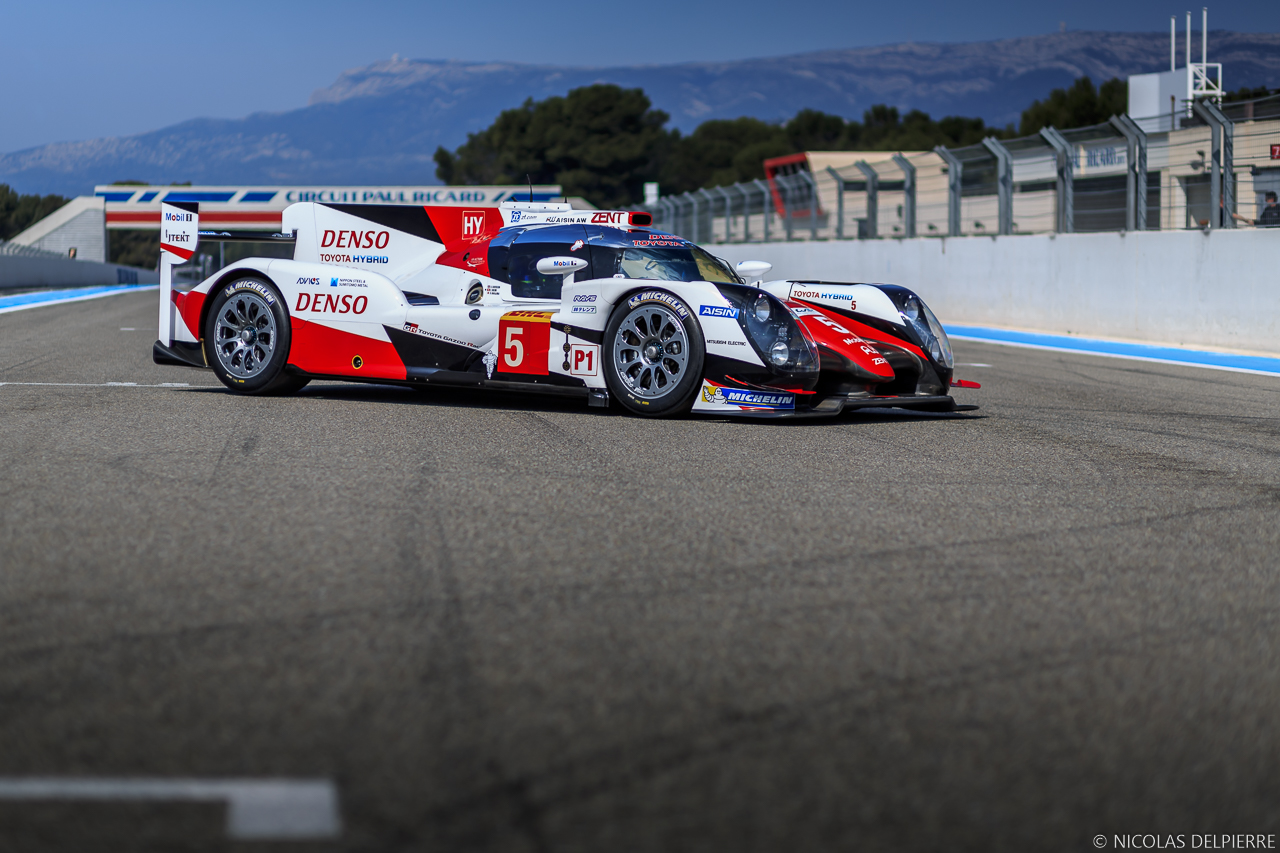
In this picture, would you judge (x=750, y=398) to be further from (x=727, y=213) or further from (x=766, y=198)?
(x=727, y=213)

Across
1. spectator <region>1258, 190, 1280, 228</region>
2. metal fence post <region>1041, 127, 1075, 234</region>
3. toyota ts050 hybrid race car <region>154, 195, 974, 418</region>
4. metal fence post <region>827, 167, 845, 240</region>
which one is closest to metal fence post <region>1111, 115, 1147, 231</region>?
metal fence post <region>1041, 127, 1075, 234</region>

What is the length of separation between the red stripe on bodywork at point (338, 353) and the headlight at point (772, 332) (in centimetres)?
222

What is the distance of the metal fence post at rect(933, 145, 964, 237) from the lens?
18594 millimetres

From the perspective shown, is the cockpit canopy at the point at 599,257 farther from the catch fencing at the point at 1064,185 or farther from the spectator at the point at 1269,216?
the catch fencing at the point at 1064,185

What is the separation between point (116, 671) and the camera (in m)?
2.88

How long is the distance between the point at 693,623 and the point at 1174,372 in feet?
30.5

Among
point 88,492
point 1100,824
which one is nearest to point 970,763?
point 1100,824

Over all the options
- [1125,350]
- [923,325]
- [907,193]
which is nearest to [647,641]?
[923,325]

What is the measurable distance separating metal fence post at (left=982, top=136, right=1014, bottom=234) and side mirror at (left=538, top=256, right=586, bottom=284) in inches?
436

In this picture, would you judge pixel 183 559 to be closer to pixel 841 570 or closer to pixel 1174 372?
pixel 841 570

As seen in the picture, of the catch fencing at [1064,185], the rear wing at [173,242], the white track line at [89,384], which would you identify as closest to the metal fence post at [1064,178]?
the catch fencing at [1064,185]

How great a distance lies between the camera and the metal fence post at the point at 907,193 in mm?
19266

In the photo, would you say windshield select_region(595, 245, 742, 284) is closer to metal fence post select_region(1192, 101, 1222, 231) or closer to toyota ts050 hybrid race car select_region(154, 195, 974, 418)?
toyota ts050 hybrid race car select_region(154, 195, 974, 418)

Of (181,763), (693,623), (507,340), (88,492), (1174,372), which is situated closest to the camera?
(181,763)
